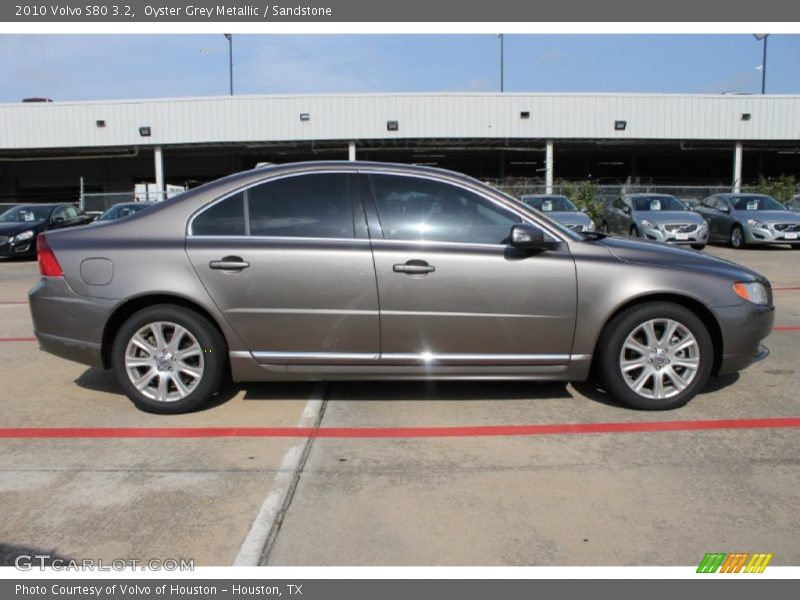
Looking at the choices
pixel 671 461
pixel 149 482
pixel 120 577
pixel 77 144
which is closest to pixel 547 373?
pixel 671 461

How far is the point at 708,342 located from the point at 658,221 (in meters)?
12.4

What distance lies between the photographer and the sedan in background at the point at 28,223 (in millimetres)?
16609

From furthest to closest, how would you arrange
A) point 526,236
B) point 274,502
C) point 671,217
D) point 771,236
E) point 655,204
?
1. point 655,204
2. point 771,236
3. point 671,217
4. point 526,236
5. point 274,502

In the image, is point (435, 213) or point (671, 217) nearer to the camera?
point (435, 213)

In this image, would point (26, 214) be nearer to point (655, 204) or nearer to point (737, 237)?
point (655, 204)

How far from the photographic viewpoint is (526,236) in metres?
4.42

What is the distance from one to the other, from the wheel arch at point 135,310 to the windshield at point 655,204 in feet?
48.4

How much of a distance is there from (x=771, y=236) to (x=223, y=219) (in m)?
15.9

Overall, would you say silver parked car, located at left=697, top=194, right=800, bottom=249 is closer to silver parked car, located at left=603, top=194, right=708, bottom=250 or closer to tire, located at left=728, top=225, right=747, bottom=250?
tire, located at left=728, top=225, right=747, bottom=250

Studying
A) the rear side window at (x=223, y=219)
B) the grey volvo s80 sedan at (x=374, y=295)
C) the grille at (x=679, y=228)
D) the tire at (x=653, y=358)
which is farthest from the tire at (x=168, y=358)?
the grille at (x=679, y=228)

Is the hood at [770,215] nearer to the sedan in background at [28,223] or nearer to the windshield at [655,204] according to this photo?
the windshield at [655,204]

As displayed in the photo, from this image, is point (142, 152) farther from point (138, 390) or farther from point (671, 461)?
point (671, 461)

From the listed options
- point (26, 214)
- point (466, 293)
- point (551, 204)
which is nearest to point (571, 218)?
point (551, 204)

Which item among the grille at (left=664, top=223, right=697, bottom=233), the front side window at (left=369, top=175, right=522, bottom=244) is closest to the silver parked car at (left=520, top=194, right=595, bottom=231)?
the grille at (left=664, top=223, right=697, bottom=233)
